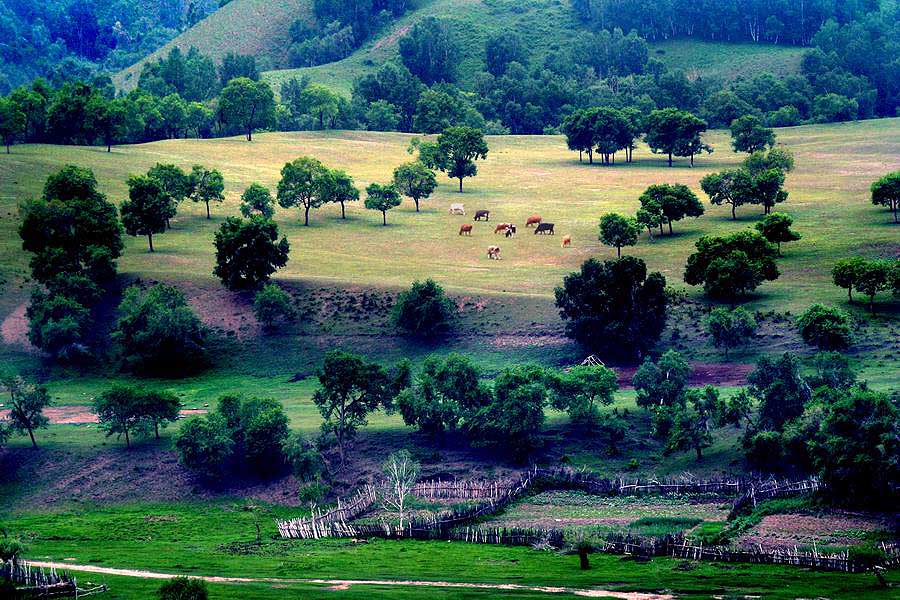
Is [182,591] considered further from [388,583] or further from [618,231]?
[618,231]

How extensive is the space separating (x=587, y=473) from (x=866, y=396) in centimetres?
1966

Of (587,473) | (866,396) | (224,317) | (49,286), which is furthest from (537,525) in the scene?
(49,286)

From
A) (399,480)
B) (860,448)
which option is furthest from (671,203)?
(860,448)

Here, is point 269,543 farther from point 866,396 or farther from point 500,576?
point 866,396

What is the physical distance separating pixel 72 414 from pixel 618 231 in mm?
58249

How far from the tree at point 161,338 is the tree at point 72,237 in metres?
11.5

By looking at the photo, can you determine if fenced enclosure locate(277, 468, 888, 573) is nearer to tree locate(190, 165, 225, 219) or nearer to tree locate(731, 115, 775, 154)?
tree locate(190, 165, 225, 219)

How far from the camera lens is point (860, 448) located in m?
73.9

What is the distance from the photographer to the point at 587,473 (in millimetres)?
86938

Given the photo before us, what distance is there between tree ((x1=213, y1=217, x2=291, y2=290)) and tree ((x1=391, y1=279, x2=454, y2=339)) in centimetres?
1559

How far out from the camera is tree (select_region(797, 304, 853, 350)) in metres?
99.3

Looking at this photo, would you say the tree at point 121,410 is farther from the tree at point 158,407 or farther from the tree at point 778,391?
the tree at point 778,391

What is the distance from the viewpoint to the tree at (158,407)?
9378 centimetres

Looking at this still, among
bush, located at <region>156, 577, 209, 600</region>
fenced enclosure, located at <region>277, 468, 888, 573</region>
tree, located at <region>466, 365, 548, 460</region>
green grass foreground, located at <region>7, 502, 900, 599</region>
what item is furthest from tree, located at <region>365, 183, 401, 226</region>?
bush, located at <region>156, 577, 209, 600</region>
